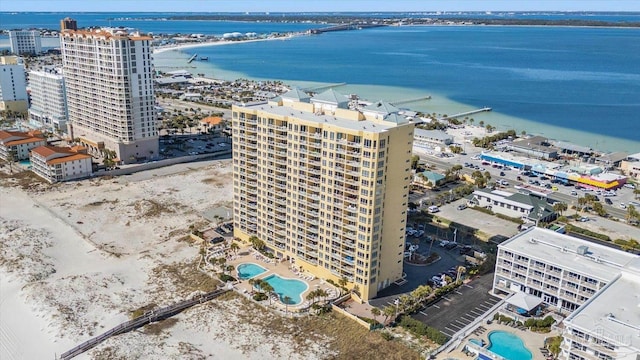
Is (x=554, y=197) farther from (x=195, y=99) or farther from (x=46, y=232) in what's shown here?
(x=195, y=99)

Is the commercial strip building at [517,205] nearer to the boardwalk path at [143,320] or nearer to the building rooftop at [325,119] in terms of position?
the building rooftop at [325,119]

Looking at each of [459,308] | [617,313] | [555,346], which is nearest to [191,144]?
[459,308]

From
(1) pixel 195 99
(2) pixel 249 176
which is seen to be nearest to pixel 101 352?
(2) pixel 249 176

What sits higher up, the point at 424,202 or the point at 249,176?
the point at 249,176

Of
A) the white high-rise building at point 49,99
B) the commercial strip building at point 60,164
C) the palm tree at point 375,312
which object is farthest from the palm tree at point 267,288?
the white high-rise building at point 49,99

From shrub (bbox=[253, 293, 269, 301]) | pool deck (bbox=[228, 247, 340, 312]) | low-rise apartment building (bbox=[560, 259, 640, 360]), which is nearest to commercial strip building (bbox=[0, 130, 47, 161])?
pool deck (bbox=[228, 247, 340, 312])

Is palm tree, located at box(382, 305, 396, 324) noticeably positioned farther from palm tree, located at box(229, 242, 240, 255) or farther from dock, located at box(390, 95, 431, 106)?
dock, located at box(390, 95, 431, 106)

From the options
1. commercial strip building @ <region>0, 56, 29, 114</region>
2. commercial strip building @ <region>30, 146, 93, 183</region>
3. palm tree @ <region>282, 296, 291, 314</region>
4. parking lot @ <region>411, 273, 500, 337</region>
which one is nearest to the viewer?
parking lot @ <region>411, 273, 500, 337</region>
